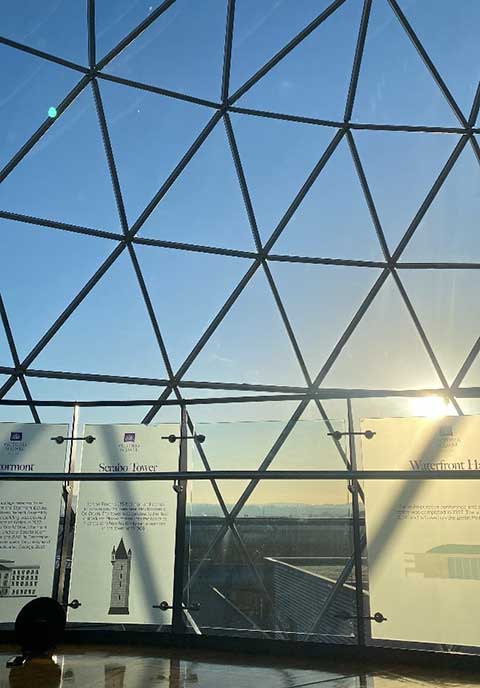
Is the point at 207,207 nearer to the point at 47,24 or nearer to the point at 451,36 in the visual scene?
the point at 47,24

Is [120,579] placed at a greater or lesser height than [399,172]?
lesser

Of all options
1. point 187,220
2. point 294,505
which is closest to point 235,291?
point 187,220

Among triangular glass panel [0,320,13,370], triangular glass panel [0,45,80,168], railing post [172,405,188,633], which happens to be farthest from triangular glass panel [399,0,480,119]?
triangular glass panel [0,320,13,370]

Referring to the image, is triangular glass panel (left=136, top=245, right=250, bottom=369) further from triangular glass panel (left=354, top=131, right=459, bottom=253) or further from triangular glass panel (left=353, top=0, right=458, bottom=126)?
triangular glass panel (left=353, top=0, right=458, bottom=126)

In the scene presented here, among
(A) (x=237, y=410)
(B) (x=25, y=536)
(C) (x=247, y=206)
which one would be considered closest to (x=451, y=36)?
(C) (x=247, y=206)

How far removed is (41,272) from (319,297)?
7.05 metres

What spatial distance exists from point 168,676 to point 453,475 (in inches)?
106

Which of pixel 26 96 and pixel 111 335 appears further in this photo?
pixel 111 335

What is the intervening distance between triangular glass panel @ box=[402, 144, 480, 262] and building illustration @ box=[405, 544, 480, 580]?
31.9 ft

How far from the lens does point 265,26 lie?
37.6 feet

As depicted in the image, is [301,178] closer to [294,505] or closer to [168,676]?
[294,505]

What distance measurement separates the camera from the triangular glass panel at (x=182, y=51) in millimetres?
11234

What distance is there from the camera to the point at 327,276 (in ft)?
47.8

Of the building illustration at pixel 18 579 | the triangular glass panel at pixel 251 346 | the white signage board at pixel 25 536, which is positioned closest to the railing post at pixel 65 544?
the white signage board at pixel 25 536
